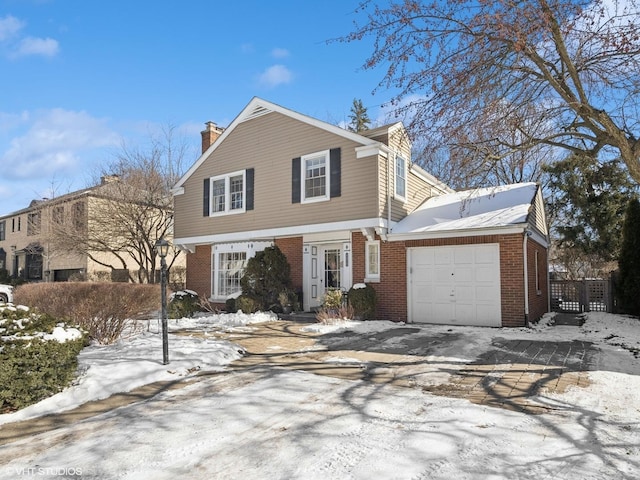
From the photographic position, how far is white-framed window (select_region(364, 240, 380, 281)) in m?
13.0

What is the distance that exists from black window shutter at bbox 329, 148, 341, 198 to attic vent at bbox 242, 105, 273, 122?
3.49 meters

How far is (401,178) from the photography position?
45.6 feet

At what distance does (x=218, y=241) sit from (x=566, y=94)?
12547mm

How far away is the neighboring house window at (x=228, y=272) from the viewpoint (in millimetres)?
15935

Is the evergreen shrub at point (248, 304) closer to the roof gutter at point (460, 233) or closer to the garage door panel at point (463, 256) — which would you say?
the roof gutter at point (460, 233)

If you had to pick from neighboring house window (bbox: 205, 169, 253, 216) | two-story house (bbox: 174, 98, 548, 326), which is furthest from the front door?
neighboring house window (bbox: 205, 169, 253, 216)

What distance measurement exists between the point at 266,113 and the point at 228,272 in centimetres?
621

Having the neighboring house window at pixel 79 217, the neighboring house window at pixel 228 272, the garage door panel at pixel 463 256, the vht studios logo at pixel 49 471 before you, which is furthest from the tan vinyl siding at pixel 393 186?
Result: the neighboring house window at pixel 79 217

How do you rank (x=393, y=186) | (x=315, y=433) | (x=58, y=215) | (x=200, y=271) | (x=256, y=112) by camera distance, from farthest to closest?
1. (x=58, y=215)
2. (x=200, y=271)
3. (x=256, y=112)
4. (x=393, y=186)
5. (x=315, y=433)

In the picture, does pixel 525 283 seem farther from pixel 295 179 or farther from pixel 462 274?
pixel 295 179

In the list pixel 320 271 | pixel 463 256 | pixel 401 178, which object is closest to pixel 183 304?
pixel 320 271

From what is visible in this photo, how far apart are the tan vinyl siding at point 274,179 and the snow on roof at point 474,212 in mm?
1572

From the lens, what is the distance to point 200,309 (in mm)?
16094

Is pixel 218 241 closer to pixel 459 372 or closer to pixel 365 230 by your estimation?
pixel 365 230
